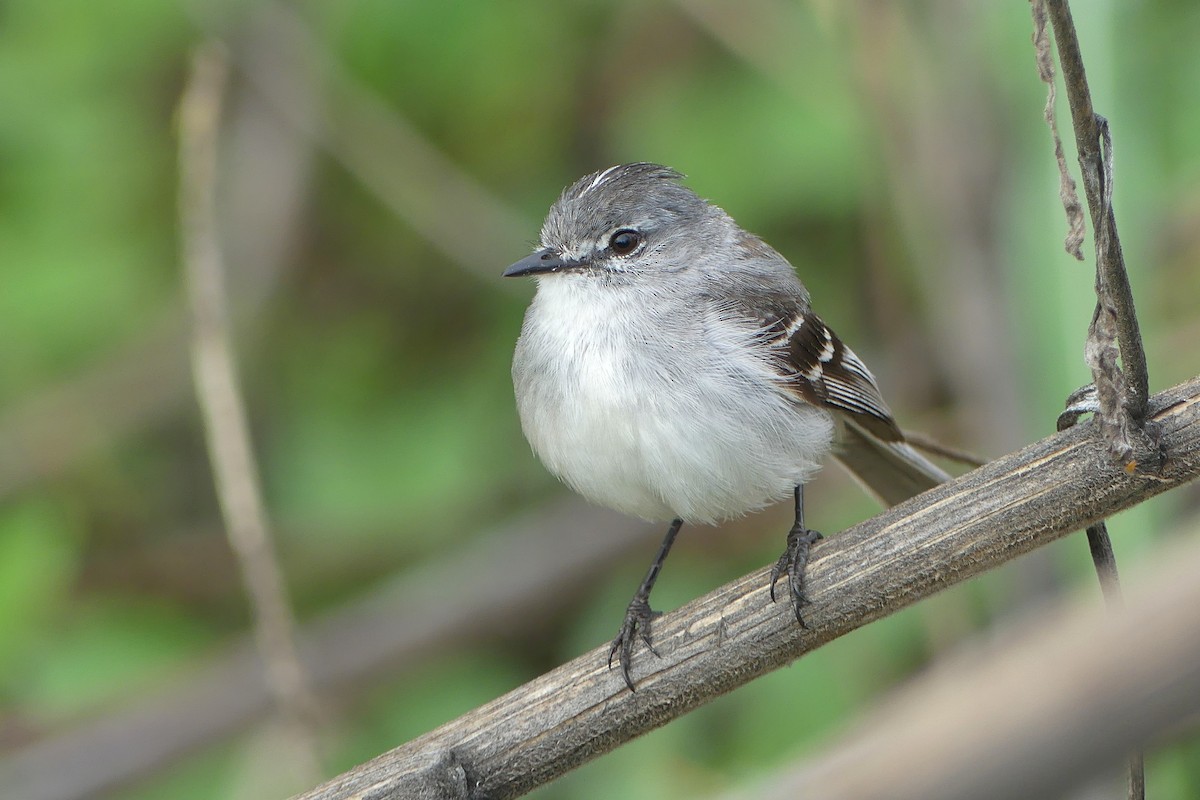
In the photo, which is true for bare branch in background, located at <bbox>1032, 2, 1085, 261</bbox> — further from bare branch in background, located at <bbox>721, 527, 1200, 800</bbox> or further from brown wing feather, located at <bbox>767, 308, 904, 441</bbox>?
brown wing feather, located at <bbox>767, 308, 904, 441</bbox>

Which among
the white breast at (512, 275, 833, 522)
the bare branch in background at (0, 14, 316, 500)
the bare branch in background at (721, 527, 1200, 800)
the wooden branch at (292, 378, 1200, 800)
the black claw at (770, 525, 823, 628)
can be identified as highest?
the bare branch in background at (0, 14, 316, 500)

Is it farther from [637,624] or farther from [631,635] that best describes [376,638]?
[631,635]

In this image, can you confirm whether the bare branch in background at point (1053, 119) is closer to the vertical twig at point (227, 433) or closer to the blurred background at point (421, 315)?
the blurred background at point (421, 315)

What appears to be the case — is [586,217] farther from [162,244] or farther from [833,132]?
[162,244]

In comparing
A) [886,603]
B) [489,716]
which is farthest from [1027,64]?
[489,716]

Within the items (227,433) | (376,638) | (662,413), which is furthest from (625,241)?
(376,638)

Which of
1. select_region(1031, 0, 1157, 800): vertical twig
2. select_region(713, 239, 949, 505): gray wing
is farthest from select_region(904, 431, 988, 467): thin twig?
select_region(1031, 0, 1157, 800): vertical twig

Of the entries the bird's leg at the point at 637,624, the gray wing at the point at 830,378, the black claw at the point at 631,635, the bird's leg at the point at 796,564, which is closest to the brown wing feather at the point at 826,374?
the gray wing at the point at 830,378
